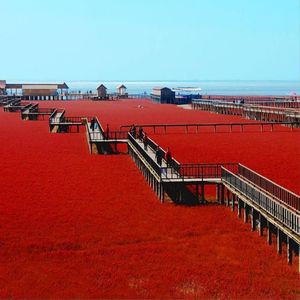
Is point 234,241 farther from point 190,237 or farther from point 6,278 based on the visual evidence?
point 6,278

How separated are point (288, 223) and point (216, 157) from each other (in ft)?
57.1

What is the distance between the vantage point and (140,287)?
47.9 ft

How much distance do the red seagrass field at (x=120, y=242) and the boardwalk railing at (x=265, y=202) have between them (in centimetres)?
92

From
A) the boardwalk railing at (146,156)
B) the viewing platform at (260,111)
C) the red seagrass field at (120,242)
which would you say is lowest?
the red seagrass field at (120,242)

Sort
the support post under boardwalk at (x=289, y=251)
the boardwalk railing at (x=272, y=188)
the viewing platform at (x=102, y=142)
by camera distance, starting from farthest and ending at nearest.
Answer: the viewing platform at (x=102, y=142)
the boardwalk railing at (x=272, y=188)
the support post under boardwalk at (x=289, y=251)

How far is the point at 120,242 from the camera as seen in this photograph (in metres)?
18.1

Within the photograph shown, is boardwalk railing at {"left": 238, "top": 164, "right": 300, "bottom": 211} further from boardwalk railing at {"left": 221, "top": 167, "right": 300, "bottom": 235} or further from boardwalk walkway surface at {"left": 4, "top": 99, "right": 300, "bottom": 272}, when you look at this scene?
boardwalk railing at {"left": 221, "top": 167, "right": 300, "bottom": 235}

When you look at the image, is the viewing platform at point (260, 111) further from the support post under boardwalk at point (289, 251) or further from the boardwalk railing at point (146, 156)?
the support post under boardwalk at point (289, 251)

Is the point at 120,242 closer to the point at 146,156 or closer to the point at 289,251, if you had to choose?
the point at 289,251

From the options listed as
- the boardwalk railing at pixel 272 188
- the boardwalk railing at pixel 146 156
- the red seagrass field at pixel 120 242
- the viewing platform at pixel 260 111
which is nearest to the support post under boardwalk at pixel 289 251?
the red seagrass field at pixel 120 242

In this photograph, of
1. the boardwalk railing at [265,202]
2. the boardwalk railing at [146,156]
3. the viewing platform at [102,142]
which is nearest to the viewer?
the boardwalk railing at [265,202]

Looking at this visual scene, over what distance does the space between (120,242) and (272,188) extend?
6567 millimetres

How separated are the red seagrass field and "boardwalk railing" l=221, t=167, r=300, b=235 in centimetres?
92

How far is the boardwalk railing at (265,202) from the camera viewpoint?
16656 millimetres
